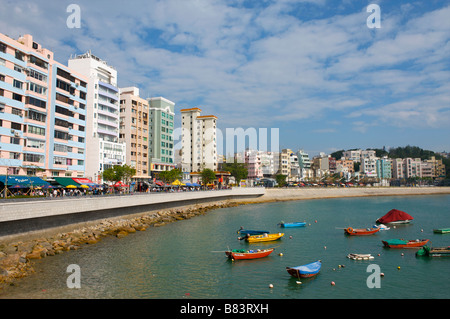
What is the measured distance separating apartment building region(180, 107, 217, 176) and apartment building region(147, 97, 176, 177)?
86.1ft

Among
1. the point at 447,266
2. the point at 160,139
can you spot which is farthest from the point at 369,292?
the point at 160,139

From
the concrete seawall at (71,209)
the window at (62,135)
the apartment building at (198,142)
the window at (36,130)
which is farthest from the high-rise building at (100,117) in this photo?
the apartment building at (198,142)

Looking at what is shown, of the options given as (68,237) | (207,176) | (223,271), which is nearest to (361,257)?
(223,271)

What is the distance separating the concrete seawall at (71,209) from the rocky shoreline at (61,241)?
1.12m

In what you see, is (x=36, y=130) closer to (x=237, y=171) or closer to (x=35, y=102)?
(x=35, y=102)

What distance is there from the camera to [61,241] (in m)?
34.3

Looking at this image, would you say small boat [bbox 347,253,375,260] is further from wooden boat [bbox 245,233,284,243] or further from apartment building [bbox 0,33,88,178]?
apartment building [bbox 0,33,88,178]

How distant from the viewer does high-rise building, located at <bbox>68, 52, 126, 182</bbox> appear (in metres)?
78.4

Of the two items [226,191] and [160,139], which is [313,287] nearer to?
[226,191]

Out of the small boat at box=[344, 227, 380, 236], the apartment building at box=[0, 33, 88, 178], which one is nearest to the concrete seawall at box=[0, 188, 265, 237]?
the apartment building at box=[0, 33, 88, 178]

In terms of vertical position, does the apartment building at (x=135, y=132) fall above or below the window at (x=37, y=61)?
below

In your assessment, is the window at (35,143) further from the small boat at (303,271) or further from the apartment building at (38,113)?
the small boat at (303,271)

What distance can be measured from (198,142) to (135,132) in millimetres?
46368

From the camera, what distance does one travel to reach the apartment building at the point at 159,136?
10681 cm
